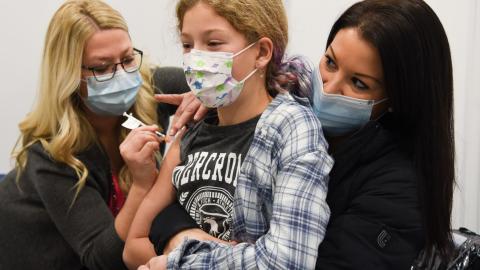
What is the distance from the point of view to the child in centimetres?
102

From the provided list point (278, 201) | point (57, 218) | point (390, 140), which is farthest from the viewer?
point (57, 218)

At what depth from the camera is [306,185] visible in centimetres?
102

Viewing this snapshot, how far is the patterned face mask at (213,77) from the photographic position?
3.88 ft

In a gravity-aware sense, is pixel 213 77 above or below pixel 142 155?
above

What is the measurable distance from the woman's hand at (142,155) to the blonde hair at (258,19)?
1.07 ft

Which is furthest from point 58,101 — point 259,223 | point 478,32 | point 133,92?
point 478,32

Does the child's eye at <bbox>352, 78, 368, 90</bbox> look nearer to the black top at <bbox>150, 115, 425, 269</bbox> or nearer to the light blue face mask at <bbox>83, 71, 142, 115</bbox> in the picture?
the black top at <bbox>150, 115, 425, 269</bbox>

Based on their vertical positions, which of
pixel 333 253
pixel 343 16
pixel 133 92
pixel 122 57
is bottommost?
pixel 333 253

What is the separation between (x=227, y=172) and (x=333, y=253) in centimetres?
31

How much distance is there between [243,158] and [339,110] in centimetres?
25

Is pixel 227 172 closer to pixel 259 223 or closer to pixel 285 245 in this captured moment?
pixel 259 223

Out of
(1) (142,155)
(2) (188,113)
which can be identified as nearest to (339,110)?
(2) (188,113)

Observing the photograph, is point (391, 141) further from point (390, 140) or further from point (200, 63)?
point (200, 63)

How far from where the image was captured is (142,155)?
55.4 inches
